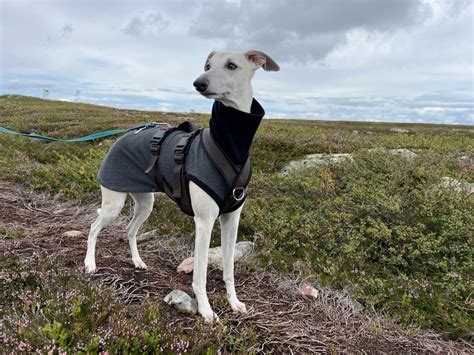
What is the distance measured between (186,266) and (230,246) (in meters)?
1.19

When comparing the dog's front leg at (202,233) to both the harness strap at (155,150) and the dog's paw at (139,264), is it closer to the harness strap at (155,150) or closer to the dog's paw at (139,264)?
the harness strap at (155,150)

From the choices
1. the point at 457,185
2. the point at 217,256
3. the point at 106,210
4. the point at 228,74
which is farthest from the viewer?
the point at 457,185

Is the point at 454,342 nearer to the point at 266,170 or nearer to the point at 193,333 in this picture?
the point at 193,333

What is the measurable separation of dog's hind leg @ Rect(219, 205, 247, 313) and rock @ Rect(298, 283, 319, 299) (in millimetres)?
937

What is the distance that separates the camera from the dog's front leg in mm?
3834

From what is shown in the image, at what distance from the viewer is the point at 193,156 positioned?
3996mm

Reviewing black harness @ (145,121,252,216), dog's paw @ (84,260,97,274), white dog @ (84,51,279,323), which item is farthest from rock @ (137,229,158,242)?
black harness @ (145,121,252,216)

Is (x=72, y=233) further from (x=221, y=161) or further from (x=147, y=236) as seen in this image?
(x=221, y=161)

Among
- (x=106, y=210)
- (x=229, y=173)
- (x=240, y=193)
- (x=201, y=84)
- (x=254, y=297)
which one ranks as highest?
(x=201, y=84)

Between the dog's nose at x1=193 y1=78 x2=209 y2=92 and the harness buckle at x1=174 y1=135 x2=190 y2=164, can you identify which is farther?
the harness buckle at x1=174 y1=135 x2=190 y2=164

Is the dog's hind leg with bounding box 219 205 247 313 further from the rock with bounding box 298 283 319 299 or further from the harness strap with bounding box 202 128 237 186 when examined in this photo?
the rock with bounding box 298 283 319 299

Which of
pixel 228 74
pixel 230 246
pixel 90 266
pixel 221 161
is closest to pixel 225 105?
pixel 228 74

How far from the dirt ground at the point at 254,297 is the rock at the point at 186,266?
0.10 meters

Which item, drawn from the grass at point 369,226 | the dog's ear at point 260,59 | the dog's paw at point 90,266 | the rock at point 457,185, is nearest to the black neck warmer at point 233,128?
the dog's ear at point 260,59
